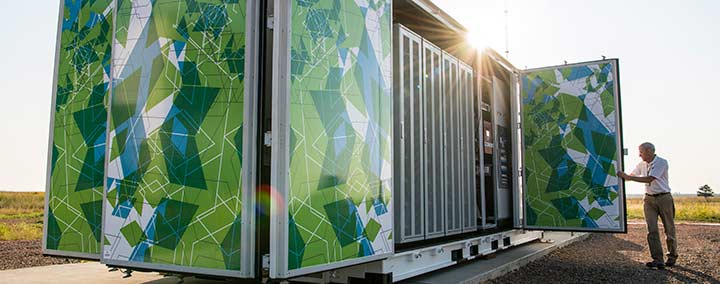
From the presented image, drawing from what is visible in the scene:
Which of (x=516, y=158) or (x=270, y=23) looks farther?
(x=516, y=158)

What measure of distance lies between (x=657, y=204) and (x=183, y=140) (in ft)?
17.4

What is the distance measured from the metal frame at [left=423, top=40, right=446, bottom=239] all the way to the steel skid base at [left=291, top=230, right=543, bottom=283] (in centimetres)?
23

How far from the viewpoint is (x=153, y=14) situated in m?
3.55

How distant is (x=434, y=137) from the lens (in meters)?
5.29

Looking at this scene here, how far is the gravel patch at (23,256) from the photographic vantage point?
5557 millimetres

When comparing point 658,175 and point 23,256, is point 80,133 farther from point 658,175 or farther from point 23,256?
point 658,175

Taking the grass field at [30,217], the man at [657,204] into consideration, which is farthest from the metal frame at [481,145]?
the grass field at [30,217]

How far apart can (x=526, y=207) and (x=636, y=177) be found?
1.34 m

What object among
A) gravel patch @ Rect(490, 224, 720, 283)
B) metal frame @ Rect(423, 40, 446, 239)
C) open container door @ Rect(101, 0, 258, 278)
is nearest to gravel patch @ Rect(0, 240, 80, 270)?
open container door @ Rect(101, 0, 258, 278)

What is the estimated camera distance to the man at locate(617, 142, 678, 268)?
238 inches

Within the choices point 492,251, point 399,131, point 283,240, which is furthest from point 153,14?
point 492,251

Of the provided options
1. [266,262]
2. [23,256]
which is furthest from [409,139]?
[23,256]

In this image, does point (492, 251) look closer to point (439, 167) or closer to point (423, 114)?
point (439, 167)

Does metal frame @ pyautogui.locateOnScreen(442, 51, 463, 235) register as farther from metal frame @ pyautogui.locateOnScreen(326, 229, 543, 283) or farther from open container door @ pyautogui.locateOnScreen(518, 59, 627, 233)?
open container door @ pyautogui.locateOnScreen(518, 59, 627, 233)
